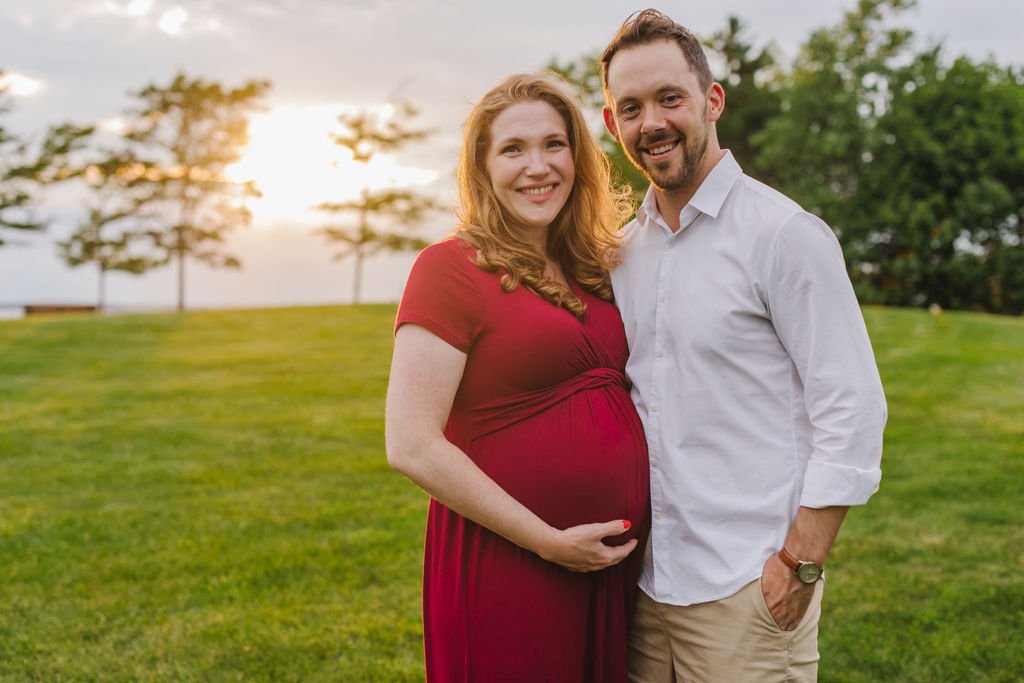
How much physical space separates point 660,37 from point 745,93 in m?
36.2

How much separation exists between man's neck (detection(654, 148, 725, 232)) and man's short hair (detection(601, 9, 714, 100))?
0.70 feet

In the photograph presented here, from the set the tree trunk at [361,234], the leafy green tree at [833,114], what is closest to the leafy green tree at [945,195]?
the leafy green tree at [833,114]

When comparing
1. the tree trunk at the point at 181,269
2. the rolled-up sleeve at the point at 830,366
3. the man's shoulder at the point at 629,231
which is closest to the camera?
the rolled-up sleeve at the point at 830,366

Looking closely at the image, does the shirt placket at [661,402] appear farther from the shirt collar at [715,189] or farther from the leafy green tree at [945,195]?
the leafy green tree at [945,195]

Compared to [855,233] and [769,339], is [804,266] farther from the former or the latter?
[855,233]

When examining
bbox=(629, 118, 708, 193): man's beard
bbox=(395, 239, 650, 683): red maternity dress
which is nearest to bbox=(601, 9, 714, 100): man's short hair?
bbox=(629, 118, 708, 193): man's beard

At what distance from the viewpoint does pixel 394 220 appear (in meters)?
30.3

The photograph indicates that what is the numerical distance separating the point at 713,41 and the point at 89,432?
110 ft

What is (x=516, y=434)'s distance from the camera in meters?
2.41

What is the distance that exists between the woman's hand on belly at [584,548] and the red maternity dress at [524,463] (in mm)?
72

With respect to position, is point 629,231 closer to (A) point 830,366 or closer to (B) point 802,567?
(A) point 830,366

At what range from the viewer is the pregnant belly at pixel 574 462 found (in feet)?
7.86

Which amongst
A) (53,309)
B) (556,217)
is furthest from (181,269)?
(556,217)

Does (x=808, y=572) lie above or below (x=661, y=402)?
below
